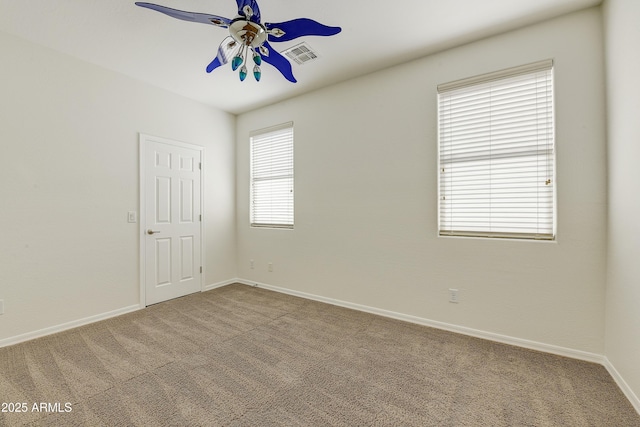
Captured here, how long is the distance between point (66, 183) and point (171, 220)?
3.85ft

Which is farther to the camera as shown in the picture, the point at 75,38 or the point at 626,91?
the point at 75,38

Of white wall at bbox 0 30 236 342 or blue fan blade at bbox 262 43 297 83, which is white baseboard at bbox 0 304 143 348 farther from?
blue fan blade at bbox 262 43 297 83

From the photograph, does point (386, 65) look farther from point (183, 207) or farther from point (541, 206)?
point (183, 207)

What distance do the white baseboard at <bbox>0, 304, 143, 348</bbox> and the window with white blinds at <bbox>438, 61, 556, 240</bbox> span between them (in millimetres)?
3715

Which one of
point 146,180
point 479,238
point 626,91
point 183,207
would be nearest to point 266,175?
point 183,207

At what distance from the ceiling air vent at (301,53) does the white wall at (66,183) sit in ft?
6.29

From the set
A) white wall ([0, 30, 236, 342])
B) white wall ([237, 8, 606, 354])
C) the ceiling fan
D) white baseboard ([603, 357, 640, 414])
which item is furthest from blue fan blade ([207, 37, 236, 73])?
white baseboard ([603, 357, 640, 414])

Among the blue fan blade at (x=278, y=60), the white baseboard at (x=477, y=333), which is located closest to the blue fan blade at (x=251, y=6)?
the blue fan blade at (x=278, y=60)

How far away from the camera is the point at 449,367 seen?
2135 mm

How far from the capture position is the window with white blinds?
7.78 feet

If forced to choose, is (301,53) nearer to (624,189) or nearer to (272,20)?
(272,20)

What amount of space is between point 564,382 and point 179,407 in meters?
2.58

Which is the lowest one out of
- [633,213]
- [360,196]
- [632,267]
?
[632,267]

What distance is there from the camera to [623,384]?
73.0 inches
